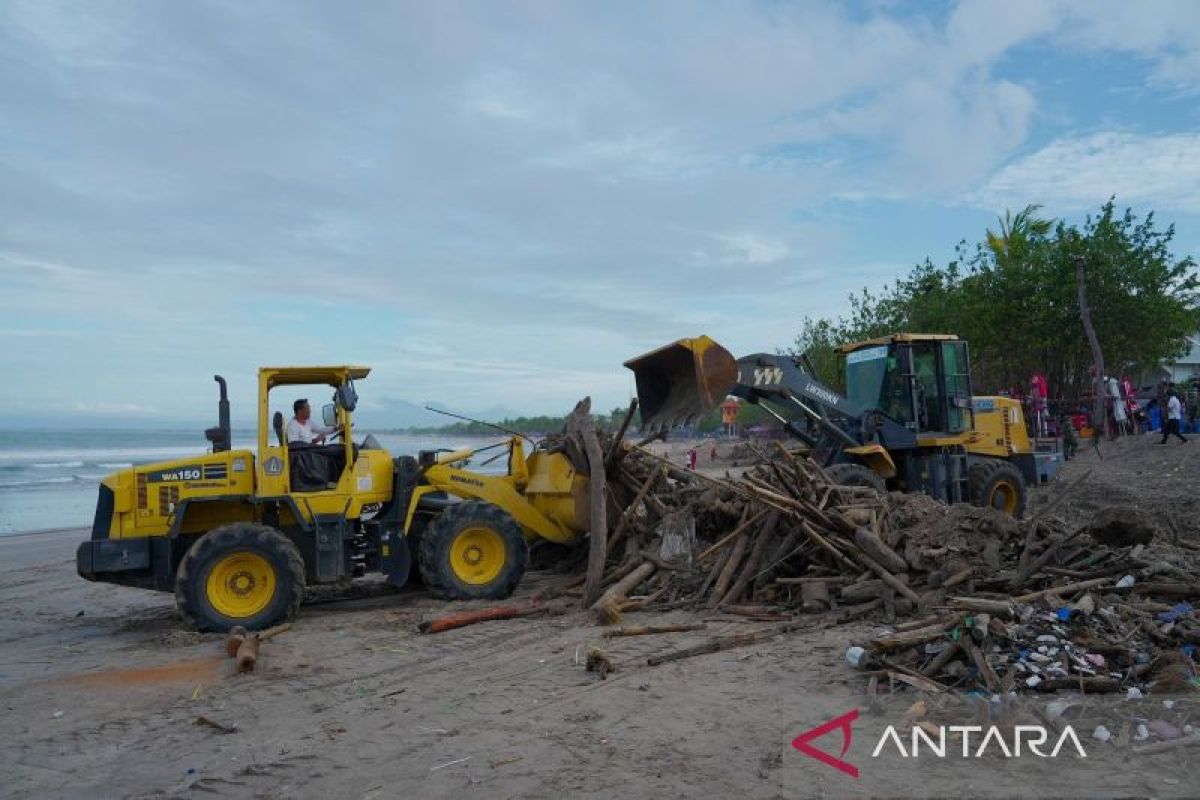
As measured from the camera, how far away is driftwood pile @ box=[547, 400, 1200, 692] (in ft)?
20.8

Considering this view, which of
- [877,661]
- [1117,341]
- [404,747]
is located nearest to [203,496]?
[404,747]

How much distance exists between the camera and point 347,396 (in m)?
9.76

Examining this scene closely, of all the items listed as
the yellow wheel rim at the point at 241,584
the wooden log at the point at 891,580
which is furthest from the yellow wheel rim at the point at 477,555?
the wooden log at the point at 891,580

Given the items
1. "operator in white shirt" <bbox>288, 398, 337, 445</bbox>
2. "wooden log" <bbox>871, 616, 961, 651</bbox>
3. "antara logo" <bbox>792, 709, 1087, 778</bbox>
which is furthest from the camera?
"operator in white shirt" <bbox>288, 398, 337, 445</bbox>

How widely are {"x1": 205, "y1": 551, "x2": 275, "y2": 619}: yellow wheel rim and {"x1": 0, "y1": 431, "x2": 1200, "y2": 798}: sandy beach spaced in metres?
0.37

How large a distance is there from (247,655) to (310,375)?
317cm

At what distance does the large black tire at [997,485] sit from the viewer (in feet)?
48.8

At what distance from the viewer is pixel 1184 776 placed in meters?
4.68

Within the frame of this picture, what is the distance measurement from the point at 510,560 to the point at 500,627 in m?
1.32

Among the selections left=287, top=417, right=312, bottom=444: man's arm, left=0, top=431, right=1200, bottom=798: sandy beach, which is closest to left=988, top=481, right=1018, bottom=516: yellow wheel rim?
left=0, top=431, right=1200, bottom=798: sandy beach

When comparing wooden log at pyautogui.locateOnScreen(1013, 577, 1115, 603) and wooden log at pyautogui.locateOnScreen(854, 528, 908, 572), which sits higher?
wooden log at pyautogui.locateOnScreen(854, 528, 908, 572)

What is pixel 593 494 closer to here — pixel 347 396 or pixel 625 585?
pixel 625 585

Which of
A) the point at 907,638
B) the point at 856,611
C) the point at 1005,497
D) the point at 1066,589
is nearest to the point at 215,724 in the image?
the point at 907,638

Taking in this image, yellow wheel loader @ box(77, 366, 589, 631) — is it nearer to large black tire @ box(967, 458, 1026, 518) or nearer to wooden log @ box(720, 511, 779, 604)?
wooden log @ box(720, 511, 779, 604)
